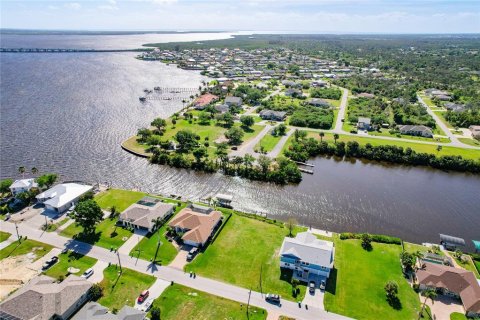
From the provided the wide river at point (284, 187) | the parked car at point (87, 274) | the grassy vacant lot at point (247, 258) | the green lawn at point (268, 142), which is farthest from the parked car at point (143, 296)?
the green lawn at point (268, 142)

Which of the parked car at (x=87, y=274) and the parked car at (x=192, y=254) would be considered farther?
the parked car at (x=192, y=254)

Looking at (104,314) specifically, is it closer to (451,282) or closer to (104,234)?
(104,234)

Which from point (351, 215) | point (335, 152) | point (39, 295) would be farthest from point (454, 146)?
point (39, 295)

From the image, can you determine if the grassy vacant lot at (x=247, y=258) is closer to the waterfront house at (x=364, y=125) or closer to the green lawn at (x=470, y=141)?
the waterfront house at (x=364, y=125)

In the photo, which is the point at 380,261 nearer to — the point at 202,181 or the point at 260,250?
the point at 260,250

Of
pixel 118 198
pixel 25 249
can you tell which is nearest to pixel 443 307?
pixel 118 198

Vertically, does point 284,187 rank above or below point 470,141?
below

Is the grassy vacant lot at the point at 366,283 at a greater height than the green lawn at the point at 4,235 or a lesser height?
lesser
